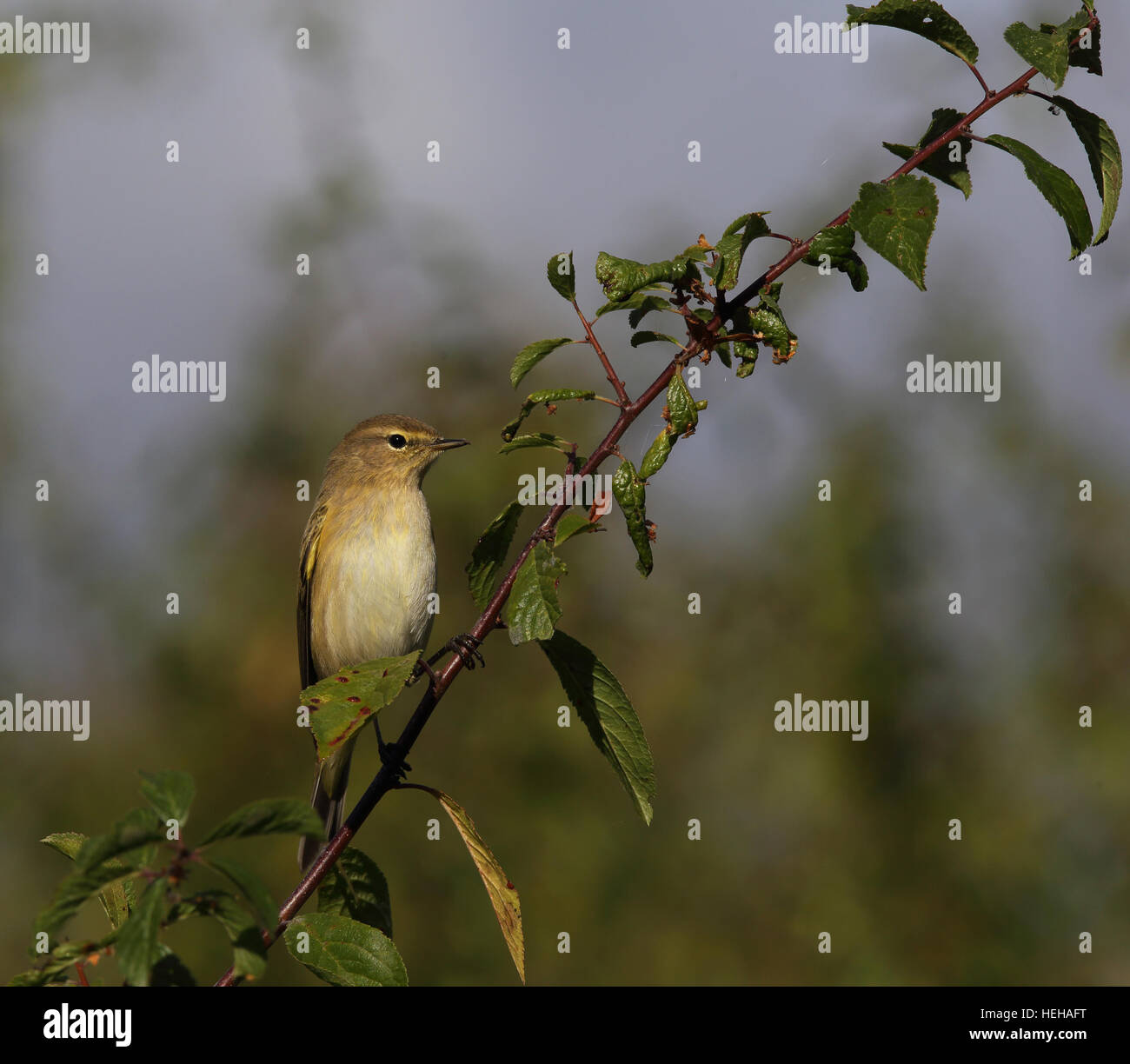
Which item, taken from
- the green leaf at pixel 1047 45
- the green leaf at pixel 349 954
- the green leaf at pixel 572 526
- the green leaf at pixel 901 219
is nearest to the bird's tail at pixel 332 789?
the green leaf at pixel 349 954

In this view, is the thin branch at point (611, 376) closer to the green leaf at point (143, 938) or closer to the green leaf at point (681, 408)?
the green leaf at point (681, 408)

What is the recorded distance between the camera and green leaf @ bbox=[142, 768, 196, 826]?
1.25 meters

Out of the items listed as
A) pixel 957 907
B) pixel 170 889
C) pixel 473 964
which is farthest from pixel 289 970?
pixel 170 889

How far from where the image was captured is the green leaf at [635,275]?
5.77 ft

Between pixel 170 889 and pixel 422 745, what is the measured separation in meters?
4.36

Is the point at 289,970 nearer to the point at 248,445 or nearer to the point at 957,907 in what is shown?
the point at 248,445

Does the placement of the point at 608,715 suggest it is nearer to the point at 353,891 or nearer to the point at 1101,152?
the point at 353,891

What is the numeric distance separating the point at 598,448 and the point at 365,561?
2.86m

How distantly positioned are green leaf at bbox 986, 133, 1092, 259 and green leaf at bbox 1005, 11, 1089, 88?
0.14 m

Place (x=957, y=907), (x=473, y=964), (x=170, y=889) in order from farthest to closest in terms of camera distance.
Answer: (x=957, y=907) < (x=473, y=964) < (x=170, y=889)

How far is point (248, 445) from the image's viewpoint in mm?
6066

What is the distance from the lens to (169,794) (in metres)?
Answer: 1.27

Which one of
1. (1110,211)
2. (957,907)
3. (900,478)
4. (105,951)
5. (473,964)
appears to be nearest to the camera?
(105,951)

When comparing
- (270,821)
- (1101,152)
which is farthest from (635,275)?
(270,821)
